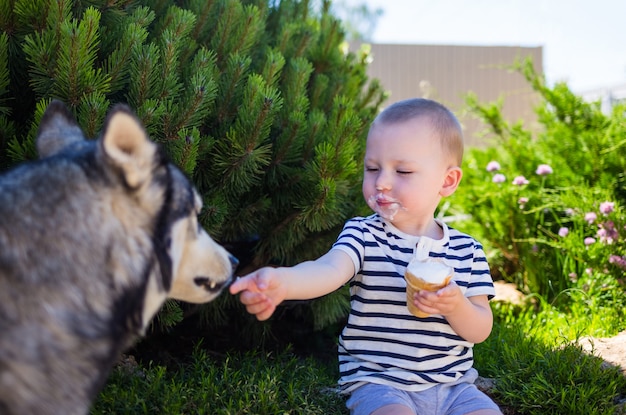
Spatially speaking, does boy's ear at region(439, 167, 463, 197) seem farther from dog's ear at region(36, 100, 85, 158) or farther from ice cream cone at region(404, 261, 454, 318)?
dog's ear at region(36, 100, 85, 158)

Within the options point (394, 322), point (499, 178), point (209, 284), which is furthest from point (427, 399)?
point (499, 178)

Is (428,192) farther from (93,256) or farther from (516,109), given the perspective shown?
(516,109)

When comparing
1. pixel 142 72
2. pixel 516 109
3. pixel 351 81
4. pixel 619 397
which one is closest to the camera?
pixel 142 72

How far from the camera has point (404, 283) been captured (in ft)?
8.87

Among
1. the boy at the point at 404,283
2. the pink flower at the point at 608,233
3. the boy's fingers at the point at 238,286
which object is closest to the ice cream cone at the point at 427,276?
the boy at the point at 404,283

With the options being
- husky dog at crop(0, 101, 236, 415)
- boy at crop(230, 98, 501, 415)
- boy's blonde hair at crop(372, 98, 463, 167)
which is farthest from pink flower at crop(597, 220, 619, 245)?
husky dog at crop(0, 101, 236, 415)

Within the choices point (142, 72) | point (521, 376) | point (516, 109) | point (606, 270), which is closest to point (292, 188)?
point (142, 72)

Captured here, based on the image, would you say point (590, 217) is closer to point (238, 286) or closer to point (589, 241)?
point (589, 241)

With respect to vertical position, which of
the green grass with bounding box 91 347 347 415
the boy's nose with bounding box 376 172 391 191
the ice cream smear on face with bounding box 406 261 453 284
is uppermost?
the boy's nose with bounding box 376 172 391 191

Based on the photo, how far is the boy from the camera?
8.57 ft

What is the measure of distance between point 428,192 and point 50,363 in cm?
173

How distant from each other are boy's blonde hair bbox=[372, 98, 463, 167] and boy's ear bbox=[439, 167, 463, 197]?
0.17 feet

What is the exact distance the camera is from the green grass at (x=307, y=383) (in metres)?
2.70

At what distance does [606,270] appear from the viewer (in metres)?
4.61
